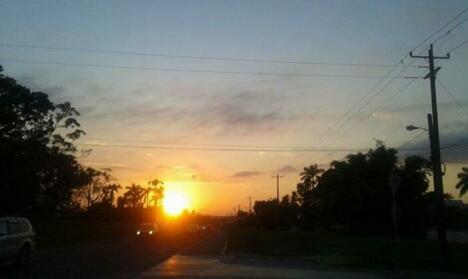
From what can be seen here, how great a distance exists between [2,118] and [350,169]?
4081 centimetres

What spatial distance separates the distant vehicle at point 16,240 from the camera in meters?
23.4

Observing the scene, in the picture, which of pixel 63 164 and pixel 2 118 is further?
pixel 63 164

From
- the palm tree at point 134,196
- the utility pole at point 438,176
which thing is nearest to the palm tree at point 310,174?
the palm tree at point 134,196

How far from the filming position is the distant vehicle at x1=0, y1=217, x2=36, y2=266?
2339cm

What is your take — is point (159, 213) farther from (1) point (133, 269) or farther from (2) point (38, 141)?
(1) point (133, 269)

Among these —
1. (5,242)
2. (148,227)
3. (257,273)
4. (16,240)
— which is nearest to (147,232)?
(148,227)

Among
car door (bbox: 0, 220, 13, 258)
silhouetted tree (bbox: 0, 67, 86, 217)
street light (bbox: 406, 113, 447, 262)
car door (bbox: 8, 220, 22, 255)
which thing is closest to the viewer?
car door (bbox: 0, 220, 13, 258)

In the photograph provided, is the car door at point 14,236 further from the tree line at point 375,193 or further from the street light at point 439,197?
the tree line at point 375,193

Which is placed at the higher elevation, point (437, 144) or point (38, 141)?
point (38, 141)

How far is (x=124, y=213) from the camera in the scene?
414ft

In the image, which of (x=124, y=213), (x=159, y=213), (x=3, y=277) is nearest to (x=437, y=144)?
(x=3, y=277)

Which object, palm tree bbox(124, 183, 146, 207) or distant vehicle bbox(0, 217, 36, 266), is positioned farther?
palm tree bbox(124, 183, 146, 207)

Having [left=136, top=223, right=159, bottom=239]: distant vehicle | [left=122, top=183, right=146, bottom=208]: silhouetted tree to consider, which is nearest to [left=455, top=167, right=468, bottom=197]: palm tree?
[left=136, top=223, right=159, bottom=239]: distant vehicle

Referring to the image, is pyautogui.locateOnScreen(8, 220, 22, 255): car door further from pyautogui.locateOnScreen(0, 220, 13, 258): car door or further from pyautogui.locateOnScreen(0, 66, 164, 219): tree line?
pyautogui.locateOnScreen(0, 66, 164, 219): tree line
